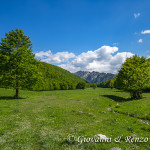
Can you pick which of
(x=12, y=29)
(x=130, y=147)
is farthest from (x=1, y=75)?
(x=130, y=147)

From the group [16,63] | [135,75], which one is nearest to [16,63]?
[16,63]

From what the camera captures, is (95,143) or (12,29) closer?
(95,143)

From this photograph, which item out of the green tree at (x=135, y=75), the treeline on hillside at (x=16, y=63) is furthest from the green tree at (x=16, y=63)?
the green tree at (x=135, y=75)

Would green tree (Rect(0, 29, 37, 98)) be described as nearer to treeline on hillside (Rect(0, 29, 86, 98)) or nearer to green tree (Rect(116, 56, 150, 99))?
treeline on hillside (Rect(0, 29, 86, 98))

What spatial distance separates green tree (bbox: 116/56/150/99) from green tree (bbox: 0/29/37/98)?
30.7 meters

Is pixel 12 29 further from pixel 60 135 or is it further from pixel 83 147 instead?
pixel 83 147

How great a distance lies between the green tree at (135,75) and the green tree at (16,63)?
30.7 metres

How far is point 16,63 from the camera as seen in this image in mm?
34562

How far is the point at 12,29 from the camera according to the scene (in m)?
36.0

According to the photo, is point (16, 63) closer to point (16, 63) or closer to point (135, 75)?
point (16, 63)

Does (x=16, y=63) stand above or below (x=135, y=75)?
above

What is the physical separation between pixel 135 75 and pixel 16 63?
3953 centimetres

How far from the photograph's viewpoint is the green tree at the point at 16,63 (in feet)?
110

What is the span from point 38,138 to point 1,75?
3037cm
